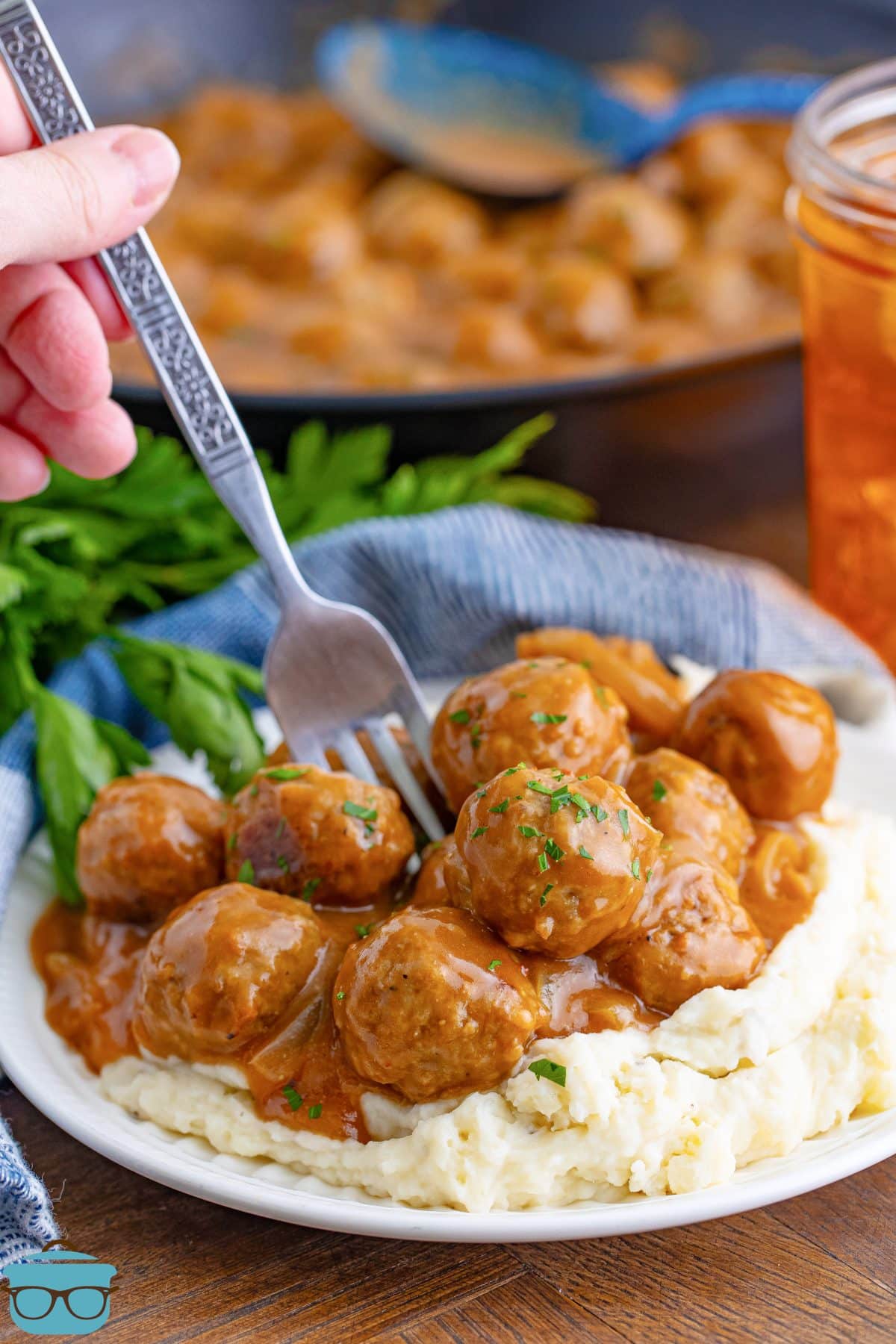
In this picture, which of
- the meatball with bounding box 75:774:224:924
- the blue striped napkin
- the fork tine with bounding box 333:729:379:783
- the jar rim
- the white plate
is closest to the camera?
the white plate

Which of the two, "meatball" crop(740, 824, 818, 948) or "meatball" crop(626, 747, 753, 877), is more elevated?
"meatball" crop(626, 747, 753, 877)

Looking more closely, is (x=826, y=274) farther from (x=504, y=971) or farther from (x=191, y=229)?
(x=191, y=229)

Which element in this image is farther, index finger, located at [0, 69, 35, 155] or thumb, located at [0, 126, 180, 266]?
index finger, located at [0, 69, 35, 155]

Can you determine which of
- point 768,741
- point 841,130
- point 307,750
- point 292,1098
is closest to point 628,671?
point 768,741

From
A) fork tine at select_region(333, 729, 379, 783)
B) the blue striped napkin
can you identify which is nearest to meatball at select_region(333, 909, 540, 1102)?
fork tine at select_region(333, 729, 379, 783)

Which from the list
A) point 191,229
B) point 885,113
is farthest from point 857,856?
point 191,229

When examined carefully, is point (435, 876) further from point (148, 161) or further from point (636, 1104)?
point (148, 161)

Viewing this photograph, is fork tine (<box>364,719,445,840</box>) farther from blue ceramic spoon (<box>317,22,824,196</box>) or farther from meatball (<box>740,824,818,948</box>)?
blue ceramic spoon (<box>317,22,824,196</box>)

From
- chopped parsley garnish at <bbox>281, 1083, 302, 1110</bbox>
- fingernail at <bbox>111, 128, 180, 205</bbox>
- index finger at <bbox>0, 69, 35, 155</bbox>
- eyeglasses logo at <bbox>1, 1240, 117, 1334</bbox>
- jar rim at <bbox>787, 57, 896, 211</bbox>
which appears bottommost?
eyeglasses logo at <bbox>1, 1240, 117, 1334</bbox>
